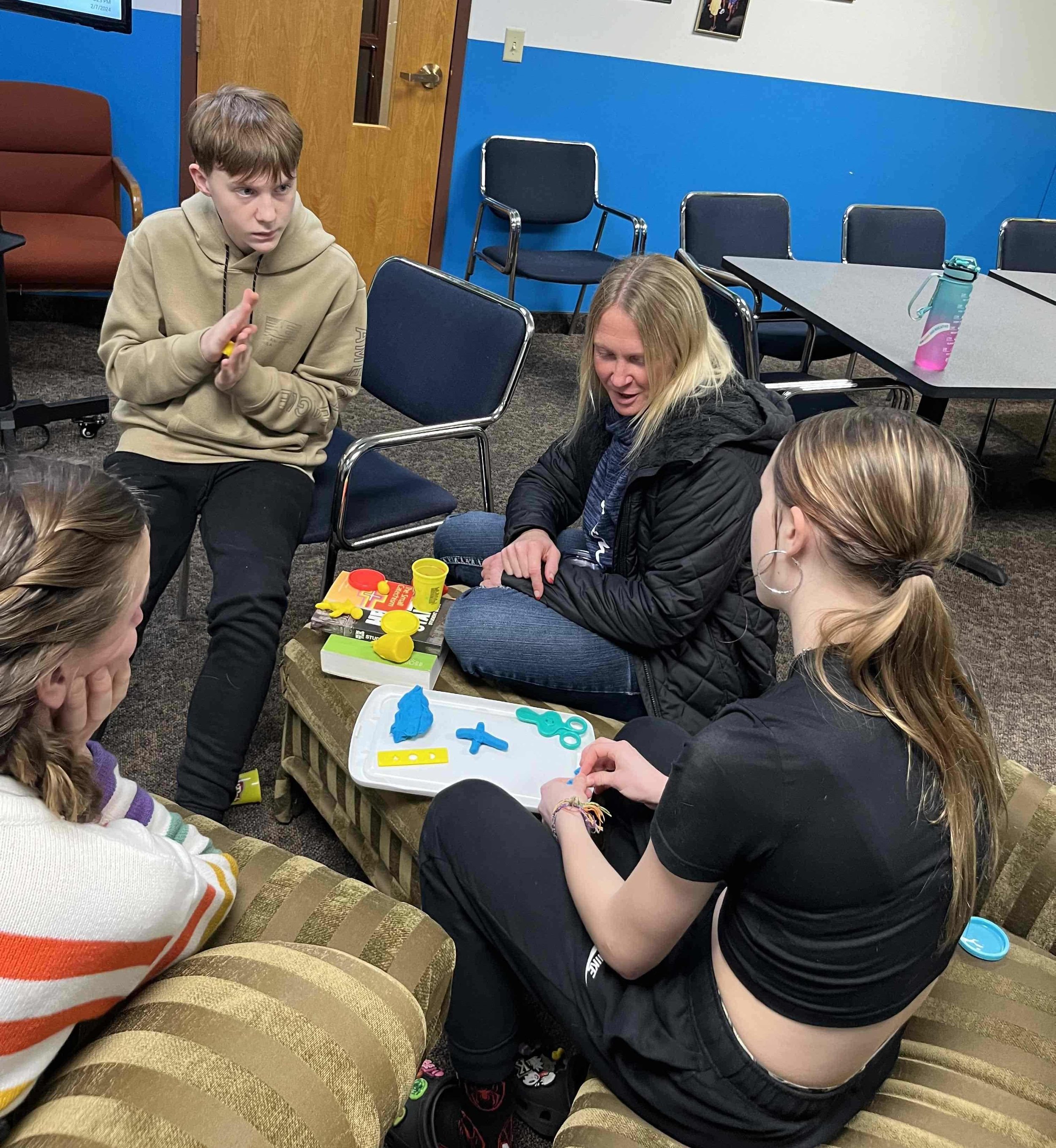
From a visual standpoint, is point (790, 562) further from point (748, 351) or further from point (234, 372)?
point (748, 351)

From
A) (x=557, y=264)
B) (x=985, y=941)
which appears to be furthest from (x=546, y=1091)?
(x=557, y=264)

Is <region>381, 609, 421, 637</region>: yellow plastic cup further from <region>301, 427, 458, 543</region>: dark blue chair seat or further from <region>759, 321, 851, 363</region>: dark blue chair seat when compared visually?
<region>759, 321, 851, 363</region>: dark blue chair seat

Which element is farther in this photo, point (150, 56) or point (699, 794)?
→ point (150, 56)

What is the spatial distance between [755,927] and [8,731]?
702mm

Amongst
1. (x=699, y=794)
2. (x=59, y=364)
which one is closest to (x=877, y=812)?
(x=699, y=794)

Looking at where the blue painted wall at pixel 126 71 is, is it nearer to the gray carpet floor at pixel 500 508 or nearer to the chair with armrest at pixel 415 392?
the gray carpet floor at pixel 500 508

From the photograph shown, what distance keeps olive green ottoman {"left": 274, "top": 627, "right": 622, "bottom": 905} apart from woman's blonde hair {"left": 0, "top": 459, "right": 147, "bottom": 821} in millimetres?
684

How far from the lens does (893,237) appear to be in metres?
4.18

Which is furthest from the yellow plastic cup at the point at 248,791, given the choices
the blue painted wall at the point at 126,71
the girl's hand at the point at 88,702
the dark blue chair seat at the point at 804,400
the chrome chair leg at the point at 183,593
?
the blue painted wall at the point at 126,71

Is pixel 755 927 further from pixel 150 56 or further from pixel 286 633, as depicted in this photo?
pixel 150 56

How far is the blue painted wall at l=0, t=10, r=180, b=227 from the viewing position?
3.67 m

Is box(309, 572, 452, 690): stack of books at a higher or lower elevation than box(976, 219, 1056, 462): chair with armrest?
lower

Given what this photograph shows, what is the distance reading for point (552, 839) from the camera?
1.30 metres

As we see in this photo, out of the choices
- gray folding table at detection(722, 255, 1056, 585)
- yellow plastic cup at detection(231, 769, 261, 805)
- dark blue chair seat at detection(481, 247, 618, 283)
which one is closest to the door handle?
dark blue chair seat at detection(481, 247, 618, 283)
